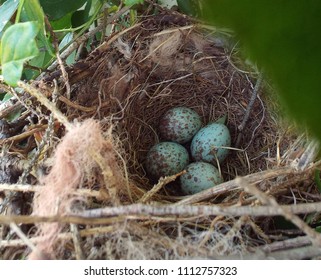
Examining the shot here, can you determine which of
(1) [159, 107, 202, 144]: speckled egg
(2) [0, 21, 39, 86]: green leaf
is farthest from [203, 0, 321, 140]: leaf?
(1) [159, 107, 202, 144]: speckled egg

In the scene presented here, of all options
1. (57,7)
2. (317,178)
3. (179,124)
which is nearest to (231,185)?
(317,178)

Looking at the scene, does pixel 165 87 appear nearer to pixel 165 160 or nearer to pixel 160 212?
pixel 165 160

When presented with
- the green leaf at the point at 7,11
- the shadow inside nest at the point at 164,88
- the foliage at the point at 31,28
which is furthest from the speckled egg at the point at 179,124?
the green leaf at the point at 7,11

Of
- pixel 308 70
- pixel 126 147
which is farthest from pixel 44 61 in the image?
pixel 308 70

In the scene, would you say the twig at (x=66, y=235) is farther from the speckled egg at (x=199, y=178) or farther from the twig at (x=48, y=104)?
the speckled egg at (x=199, y=178)

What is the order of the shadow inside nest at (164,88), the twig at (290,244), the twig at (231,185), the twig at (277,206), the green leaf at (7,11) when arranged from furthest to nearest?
the shadow inside nest at (164,88) → the green leaf at (7,11) → the twig at (231,185) → the twig at (290,244) → the twig at (277,206)

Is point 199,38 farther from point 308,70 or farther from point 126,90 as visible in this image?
point 308,70

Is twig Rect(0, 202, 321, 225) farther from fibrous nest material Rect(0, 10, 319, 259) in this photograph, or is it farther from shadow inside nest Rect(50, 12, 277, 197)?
shadow inside nest Rect(50, 12, 277, 197)
